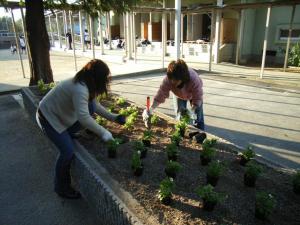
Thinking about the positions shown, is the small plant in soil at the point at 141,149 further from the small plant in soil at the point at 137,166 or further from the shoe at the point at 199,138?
the shoe at the point at 199,138

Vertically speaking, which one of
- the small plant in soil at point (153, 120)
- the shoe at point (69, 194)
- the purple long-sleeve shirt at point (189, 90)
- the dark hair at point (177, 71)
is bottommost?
the shoe at point (69, 194)

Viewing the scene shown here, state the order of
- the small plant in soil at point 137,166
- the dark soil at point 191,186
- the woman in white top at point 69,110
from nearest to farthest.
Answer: the dark soil at point 191,186 → the woman in white top at point 69,110 → the small plant in soil at point 137,166

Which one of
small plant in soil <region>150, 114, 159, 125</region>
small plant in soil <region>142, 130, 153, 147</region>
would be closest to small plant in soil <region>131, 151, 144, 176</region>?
small plant in soil <region>142, 130, 153, 147</region>

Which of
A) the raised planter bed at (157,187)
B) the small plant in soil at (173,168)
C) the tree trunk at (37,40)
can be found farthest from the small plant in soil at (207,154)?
the tree trunk at (37,40)

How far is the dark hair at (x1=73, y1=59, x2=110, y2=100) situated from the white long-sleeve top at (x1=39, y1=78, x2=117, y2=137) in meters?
0.06

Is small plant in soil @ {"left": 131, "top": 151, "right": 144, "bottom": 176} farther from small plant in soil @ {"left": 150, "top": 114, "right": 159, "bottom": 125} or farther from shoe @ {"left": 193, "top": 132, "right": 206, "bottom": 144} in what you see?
small plant in soil @ {"left": 150, "top": 114, "right": 159, "bottom": 125}

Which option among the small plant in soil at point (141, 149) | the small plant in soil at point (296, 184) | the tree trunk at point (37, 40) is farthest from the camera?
the tree trunk at point (37, 40)

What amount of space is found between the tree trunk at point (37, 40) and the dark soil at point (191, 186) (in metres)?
4.16

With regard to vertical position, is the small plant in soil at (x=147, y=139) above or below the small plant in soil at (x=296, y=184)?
above

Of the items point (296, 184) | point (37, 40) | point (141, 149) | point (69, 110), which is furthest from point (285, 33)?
point (69, 110)

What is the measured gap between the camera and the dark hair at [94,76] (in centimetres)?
275

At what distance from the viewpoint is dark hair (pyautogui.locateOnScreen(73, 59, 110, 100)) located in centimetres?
275

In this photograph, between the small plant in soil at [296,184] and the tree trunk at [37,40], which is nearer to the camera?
the small plant in soil at [296,184]

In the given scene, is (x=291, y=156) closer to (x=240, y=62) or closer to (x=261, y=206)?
(x=261, y=206)
